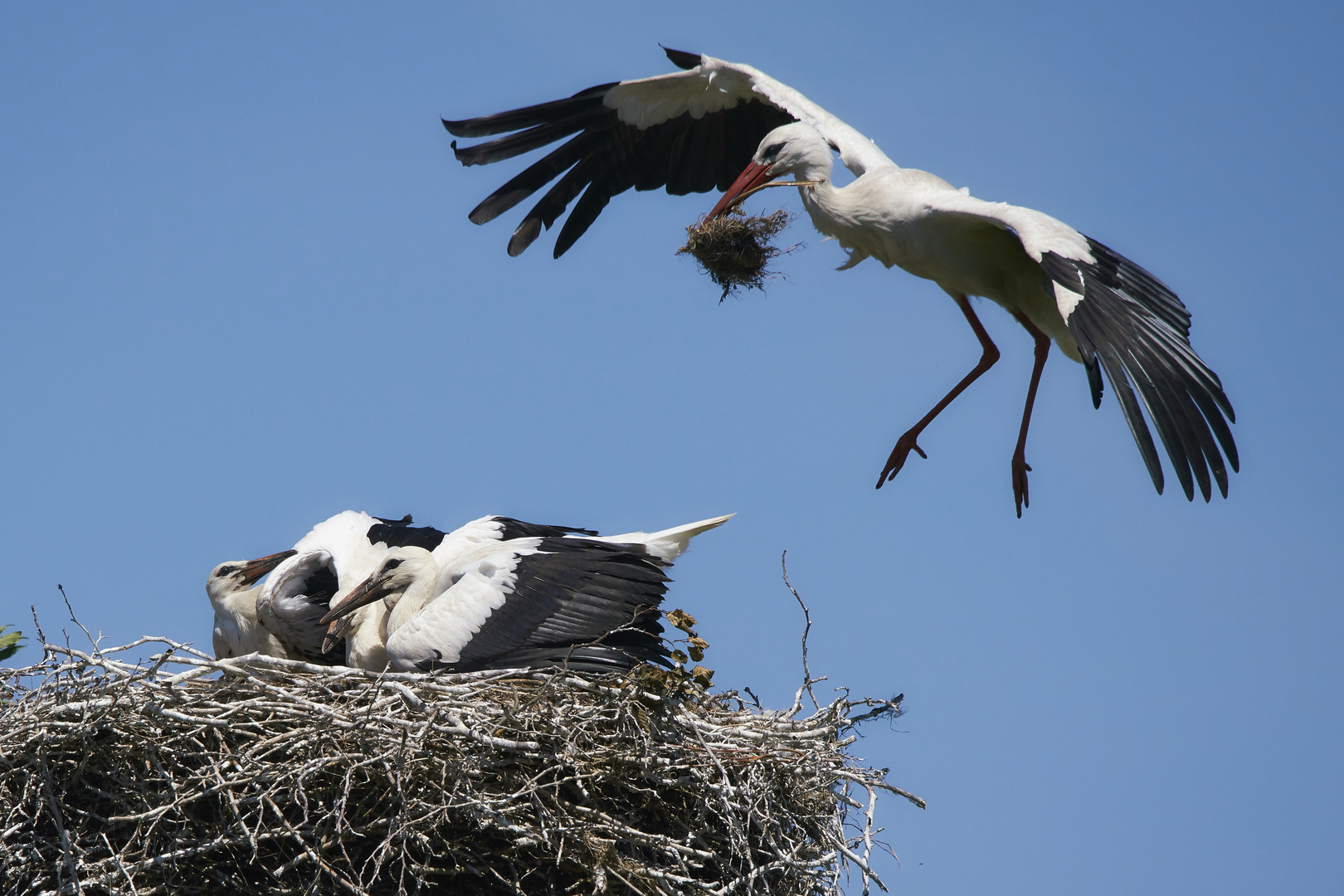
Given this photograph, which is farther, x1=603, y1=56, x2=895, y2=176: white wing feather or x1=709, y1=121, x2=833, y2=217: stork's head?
x1=603, y1=56, x2=895, y2=176: white wing feather

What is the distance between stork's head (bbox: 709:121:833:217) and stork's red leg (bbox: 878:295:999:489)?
91 centimetres

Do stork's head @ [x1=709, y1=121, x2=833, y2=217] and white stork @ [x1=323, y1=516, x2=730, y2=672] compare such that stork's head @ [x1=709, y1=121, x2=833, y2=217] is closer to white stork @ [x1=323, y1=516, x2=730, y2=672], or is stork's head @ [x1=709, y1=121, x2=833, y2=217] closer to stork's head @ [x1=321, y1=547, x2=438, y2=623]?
white stork @ [x1=323, y1=516, x2=730, y2=672]

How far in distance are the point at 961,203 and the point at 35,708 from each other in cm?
395

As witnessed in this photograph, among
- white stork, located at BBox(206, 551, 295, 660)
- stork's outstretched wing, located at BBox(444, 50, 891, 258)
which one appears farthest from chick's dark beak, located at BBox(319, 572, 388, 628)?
stork's outstretched wing, located at BBox(444, 50, 891, 258)

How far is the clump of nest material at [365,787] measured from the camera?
466 cm

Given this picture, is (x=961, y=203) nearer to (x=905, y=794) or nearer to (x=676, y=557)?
(x=676, y=557)

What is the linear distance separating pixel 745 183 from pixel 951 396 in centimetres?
134

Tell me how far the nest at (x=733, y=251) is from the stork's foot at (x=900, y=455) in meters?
0.99

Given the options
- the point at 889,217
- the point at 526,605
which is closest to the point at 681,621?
the point at 526,605

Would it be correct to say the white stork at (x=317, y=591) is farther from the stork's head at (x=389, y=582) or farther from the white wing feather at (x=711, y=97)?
the white wing feather at (x=711, y=97)

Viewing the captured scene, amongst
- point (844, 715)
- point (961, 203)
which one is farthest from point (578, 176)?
point (844, 715)

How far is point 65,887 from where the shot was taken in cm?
459

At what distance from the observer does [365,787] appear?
4812 mm

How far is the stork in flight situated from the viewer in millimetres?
5035
